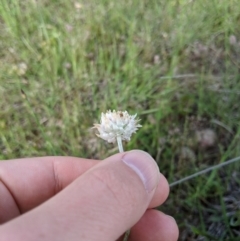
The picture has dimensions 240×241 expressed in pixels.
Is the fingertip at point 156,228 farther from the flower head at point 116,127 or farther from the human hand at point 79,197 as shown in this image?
the flower head at point 116,127

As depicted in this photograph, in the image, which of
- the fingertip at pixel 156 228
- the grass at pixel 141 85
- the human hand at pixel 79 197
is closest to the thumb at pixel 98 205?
the human hand at pixel 79 197

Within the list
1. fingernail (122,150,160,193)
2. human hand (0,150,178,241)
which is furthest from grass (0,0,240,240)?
fingernail (122,150,160,193)

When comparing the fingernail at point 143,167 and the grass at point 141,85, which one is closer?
the fingernail at point 143,167

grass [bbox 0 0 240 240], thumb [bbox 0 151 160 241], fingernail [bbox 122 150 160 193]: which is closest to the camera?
thumb [bbox 0 151 160 241]

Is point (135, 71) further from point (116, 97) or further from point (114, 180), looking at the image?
point (114, 180)

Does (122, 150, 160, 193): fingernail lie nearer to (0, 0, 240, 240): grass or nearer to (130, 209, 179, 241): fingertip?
(130, 209, 179, 241): fingertip

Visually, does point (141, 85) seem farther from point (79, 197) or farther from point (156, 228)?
point (79, 197)

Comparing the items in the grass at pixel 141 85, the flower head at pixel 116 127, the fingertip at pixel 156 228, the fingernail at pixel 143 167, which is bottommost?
the fingertip at pixel 156 228

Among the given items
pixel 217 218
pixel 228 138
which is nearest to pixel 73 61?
pixel 228 138
